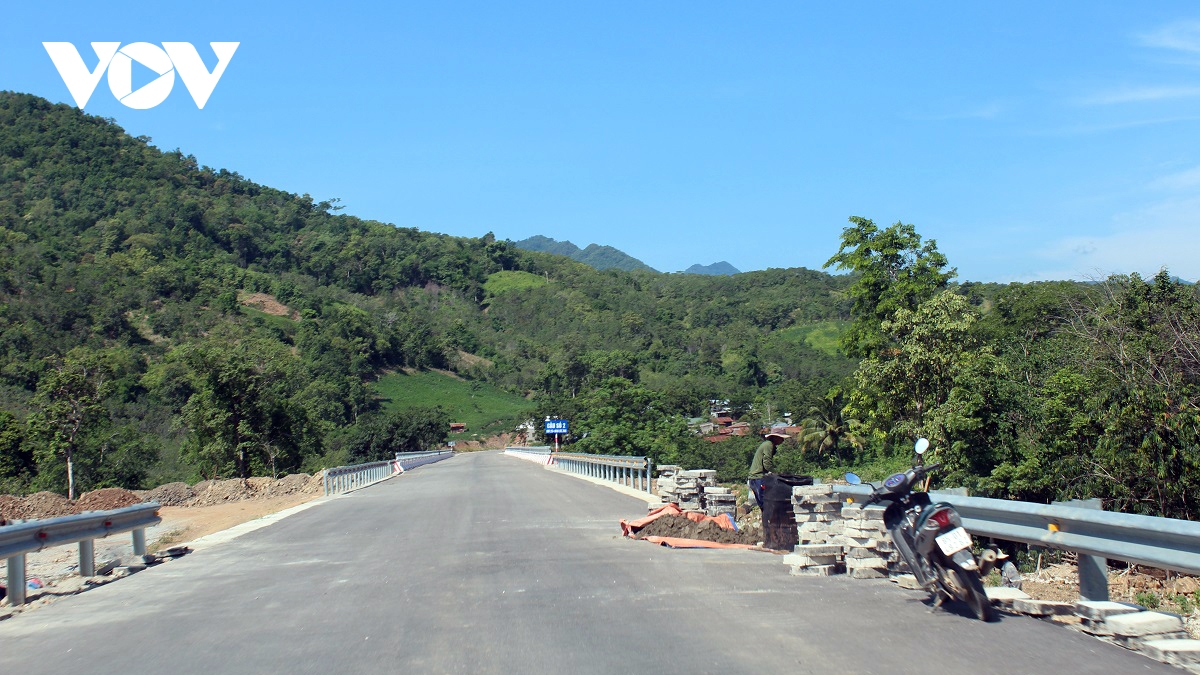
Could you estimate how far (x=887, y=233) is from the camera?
40.2 meters

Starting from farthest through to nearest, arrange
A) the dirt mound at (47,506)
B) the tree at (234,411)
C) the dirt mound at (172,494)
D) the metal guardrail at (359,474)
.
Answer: the tree at (234,411), the metal guardrail at (359,474), the dirt mound at (172,494), the dirt mound at (47,506)

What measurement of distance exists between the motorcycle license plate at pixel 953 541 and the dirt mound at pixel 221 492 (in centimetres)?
2854

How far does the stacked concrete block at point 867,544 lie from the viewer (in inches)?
373

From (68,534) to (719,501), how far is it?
913 cm

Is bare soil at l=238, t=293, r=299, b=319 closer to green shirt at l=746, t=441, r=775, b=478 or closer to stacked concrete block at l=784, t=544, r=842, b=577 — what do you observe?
green shirt at l=746, t=441, r=775, b=478

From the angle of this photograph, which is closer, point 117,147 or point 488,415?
point 488,415

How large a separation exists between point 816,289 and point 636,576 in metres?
182

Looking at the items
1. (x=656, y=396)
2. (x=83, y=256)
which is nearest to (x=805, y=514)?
(x=656, y=396)

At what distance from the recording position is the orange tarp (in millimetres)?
12500

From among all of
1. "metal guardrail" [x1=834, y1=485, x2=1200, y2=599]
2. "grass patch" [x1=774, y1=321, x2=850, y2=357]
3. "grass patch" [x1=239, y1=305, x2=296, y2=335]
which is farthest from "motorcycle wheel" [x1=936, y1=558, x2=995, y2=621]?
"grass patch" [x1=774, y1=321, x2=850, y2=357]

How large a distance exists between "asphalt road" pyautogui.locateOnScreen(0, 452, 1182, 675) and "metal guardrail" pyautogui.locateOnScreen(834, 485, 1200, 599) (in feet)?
2.34

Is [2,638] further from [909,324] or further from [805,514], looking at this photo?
[909,324]

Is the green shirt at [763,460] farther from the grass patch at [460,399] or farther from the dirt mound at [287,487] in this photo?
the grass patch at [460,399]

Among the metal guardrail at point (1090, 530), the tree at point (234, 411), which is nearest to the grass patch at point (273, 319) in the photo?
the tree at point (234, 411)
